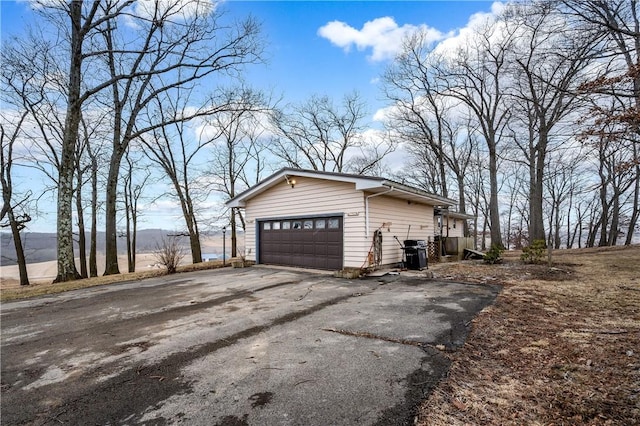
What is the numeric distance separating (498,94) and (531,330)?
693 inches

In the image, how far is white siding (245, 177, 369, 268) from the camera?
8992mm

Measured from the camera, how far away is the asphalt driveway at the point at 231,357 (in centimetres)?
224

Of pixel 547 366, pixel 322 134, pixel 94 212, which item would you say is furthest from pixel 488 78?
pixel 94 212

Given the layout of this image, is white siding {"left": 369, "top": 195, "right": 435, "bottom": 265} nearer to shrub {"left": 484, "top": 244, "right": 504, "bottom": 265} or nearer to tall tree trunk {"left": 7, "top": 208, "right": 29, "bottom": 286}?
shrub {"left": 484, "top": 244, "right": 504, "bottom": 265}

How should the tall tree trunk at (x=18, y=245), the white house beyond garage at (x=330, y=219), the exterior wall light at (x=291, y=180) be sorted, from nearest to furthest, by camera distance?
the white house beyond garage at (x=330, y=219) → the exterior wall light at (x=291, y=180) → the tall tree trunk at (x=18, y=245)

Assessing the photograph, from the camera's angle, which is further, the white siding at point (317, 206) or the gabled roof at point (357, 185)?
the white siding at point (317, 206)

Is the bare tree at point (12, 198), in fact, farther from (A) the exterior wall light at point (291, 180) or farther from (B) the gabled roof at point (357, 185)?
(A) the exterior wall light at point (291, 180)

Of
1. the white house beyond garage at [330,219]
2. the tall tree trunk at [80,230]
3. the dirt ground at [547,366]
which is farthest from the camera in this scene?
the tall tree trunk at [80,230]

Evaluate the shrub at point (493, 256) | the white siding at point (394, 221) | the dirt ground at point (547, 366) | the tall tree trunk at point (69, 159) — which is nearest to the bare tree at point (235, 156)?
the tall tree trunk at point (69, 159)

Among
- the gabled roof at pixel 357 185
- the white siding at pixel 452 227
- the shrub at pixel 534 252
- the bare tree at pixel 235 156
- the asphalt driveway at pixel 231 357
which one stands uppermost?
the bare tree at pixel 235 156

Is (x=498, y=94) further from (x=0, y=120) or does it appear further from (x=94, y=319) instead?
(x=0, y=120)

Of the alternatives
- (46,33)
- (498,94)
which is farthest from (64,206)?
(498,94)

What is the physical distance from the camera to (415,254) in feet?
31.9

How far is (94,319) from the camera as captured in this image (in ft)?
15.7
